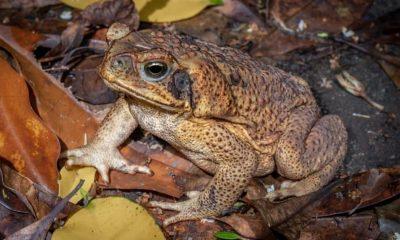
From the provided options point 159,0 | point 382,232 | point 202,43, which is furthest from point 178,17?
point 382,232

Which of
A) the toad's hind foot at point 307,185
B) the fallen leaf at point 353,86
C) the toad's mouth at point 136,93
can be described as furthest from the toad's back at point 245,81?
the fallen leaf at point 353,86

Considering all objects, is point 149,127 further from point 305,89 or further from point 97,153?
point 305,89

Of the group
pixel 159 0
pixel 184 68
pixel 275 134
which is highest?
pixel 184 68

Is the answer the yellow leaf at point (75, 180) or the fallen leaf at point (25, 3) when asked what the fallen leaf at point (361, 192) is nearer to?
the yellow leaf at point (75, 180)

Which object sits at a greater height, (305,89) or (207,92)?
(207,92)

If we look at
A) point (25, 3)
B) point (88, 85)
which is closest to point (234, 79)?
point (88, 85)

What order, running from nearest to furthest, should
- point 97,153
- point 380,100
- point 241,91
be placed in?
point 241,91 < point 97,153 < point 380,100
